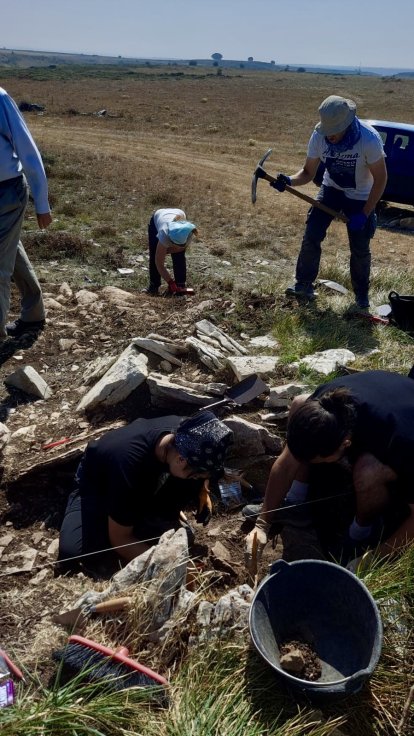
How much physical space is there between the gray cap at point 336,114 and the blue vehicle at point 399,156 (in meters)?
5.52

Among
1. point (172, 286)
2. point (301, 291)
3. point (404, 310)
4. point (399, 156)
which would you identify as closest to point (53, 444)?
point (172, 286)

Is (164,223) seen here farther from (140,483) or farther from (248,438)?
(140,483)

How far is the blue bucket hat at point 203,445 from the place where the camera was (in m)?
2.62

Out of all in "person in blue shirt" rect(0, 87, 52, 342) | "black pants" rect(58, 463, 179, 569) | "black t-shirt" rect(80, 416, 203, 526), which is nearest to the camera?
"black t-shirt" rect(80, 416, 203, 526)

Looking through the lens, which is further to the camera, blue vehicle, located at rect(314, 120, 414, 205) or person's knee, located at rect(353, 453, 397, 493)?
blue vehicle, located at rect(314, 120, 414, 205)

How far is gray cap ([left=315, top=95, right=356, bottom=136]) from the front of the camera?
4.70 m

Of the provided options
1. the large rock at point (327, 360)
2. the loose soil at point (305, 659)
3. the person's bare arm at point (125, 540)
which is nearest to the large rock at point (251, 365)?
the large rock at point (327, 360)

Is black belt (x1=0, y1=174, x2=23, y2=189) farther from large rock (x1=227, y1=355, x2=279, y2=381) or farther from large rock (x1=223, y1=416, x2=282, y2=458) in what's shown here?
large rock (x1=223, y1=416, x2=282, y2=458)

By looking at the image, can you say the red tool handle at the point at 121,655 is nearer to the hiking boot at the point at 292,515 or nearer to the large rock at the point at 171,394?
the hiking boot at the point at 292,515

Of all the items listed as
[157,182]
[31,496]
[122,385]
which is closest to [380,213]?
[157,182]

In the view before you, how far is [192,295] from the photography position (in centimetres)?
587

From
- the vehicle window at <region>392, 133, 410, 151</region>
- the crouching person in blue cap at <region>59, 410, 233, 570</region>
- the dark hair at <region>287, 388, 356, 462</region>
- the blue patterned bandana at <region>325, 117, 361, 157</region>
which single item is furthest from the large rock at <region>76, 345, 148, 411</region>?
the vehicle window at <region>392, 133, 410, 151</region>

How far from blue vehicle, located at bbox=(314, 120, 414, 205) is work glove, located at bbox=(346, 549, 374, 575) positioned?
28.2 feet

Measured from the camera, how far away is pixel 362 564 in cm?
259
